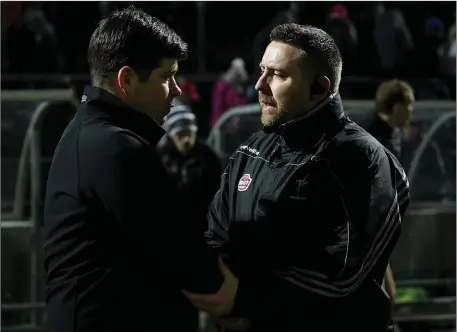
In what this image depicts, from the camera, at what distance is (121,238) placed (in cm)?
317

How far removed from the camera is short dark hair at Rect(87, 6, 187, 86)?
3.26 m

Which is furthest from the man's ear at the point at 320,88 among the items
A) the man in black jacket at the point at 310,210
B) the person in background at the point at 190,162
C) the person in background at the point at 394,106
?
the person in background at the point at 190,162

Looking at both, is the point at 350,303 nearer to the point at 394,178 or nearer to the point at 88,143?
the point at 394,178

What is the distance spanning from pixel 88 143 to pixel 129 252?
34cm

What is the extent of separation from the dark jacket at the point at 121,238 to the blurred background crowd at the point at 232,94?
1892 mm

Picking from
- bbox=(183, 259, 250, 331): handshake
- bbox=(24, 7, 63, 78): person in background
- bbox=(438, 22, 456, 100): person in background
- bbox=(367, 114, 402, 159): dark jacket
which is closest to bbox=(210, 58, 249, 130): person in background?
bbox=(24, 7, 63, 78): person in background

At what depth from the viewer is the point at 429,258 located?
8031 millimetres

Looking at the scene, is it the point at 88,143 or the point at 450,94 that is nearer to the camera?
the point at 88,143

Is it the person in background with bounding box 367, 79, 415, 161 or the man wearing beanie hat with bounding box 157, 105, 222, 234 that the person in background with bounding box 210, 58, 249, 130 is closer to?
the man wearing beanie hat with bounding box 157, 105, 222, 234

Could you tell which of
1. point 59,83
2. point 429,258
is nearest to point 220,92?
point 59,83

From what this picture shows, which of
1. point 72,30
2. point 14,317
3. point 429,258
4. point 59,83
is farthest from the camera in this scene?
point 72,30

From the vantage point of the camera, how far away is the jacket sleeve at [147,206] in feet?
10.3

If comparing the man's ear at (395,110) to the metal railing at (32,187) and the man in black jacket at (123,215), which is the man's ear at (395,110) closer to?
the metal railing at (32,187)

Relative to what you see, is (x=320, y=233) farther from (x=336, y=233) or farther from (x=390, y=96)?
(x=390, y=96)
